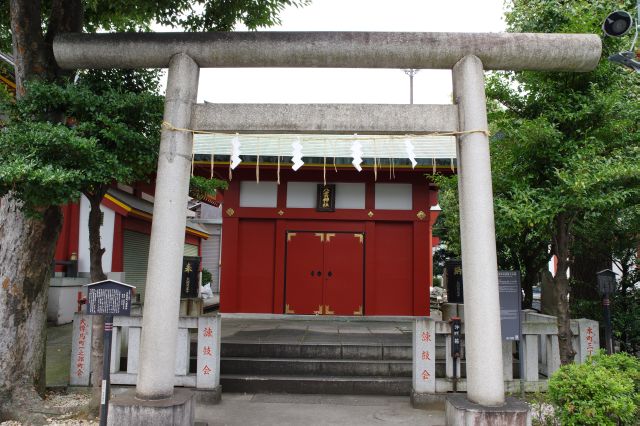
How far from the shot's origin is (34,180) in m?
5.21

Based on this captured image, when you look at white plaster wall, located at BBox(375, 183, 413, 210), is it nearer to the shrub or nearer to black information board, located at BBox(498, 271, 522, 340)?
black information board, located at BBox(498, 271, 522, 340)

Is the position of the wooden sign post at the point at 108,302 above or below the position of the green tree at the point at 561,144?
below

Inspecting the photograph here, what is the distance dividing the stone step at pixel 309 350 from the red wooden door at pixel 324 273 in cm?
395

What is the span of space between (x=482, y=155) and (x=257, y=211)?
791cm

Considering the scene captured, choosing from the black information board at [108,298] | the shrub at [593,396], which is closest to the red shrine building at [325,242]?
the black information board at [108,298]

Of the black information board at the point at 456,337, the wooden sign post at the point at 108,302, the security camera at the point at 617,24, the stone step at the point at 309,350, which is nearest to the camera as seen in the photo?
the wooden sign post at the point at 108,302

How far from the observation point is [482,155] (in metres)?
5.68

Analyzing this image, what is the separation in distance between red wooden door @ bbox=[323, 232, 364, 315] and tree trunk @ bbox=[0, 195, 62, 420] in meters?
7.23

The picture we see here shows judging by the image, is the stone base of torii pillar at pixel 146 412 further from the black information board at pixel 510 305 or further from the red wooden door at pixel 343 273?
the red wooden door at pixel 343 273

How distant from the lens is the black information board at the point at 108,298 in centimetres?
548

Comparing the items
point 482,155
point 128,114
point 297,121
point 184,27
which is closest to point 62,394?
point 128,114

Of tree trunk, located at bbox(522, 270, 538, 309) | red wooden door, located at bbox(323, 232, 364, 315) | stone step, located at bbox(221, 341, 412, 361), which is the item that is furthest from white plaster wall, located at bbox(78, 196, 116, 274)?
tree trunk, located at bbox(522, 270, 538, 309)

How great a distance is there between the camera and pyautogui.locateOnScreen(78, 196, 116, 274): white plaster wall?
1556 cm

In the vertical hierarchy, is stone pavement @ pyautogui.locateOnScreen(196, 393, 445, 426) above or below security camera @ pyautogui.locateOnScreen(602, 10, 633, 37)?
below
